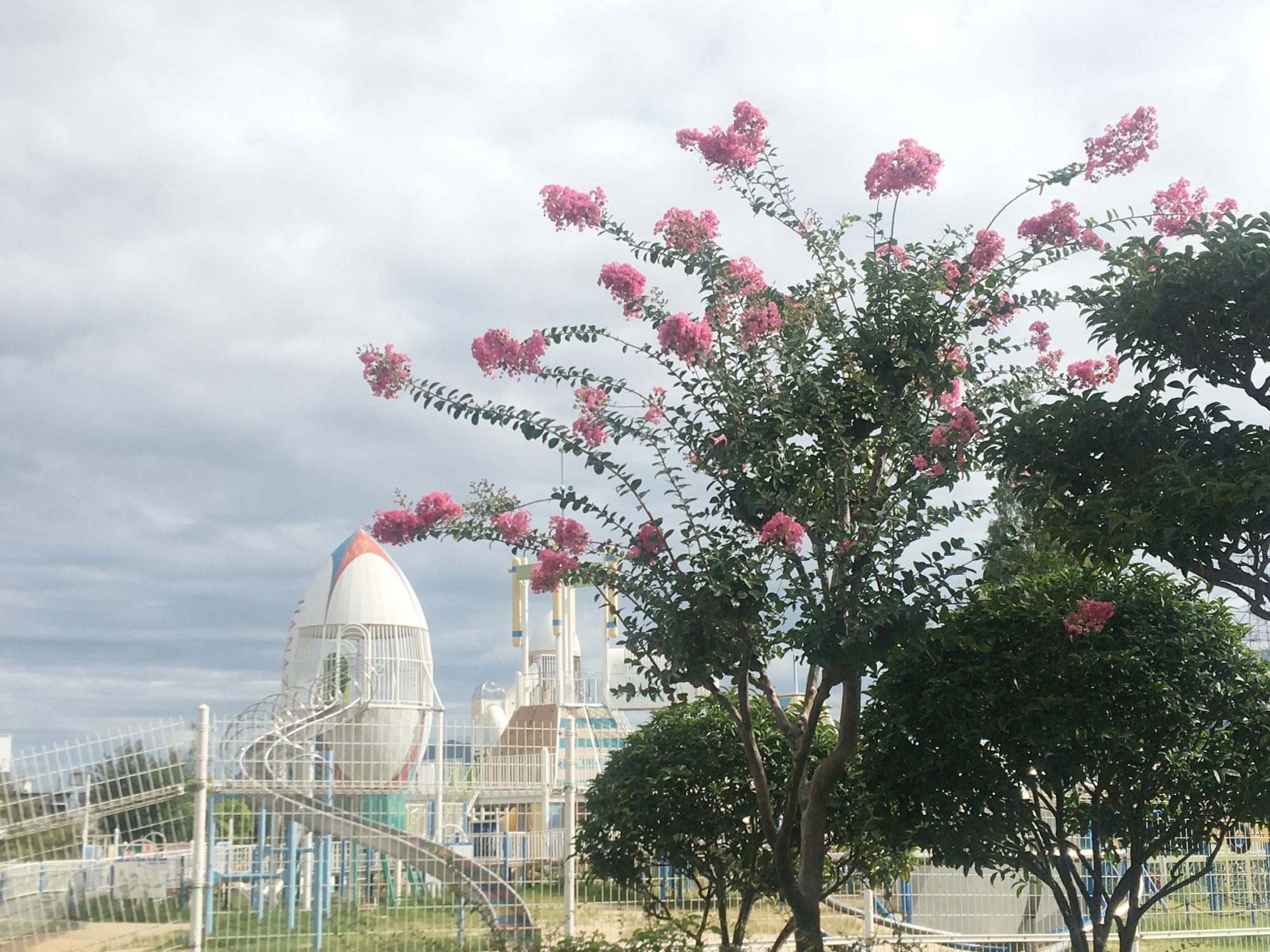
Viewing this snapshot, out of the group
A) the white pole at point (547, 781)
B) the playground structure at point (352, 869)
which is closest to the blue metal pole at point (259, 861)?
the playground structure at point (352, 869)

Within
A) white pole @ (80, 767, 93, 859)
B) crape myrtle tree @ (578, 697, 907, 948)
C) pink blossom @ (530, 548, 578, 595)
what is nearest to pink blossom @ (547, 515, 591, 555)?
pink blossom @ (530, 548, 578, 595)

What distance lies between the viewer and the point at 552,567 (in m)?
7.27

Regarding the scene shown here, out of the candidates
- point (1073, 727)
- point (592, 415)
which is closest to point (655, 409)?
point (592, 415)

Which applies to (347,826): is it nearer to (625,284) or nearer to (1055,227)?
(625,284)

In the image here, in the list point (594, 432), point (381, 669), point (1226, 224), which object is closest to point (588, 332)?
point (594, 432)

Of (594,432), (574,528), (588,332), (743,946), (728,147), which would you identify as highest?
(728,147)

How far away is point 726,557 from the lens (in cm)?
681

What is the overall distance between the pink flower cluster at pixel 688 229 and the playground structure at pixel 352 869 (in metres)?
4.52

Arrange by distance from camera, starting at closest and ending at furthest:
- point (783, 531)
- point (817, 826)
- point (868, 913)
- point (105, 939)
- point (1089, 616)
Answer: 1. point (783, 531)
2. point (1089, 616)
3. point (817, 826)
4. point (105, 939)
5. point (868, 913)

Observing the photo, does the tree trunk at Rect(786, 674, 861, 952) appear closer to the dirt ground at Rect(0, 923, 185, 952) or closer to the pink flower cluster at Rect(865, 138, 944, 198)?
the pink flower cluster at Rect(865, 138, 944, 198)

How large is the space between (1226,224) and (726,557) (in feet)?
11.3

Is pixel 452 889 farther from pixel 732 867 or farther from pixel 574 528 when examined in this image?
pixel 574 528

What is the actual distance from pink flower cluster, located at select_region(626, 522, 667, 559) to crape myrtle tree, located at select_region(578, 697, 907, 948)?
2.44 m

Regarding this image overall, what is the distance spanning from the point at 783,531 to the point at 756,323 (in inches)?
66.5
